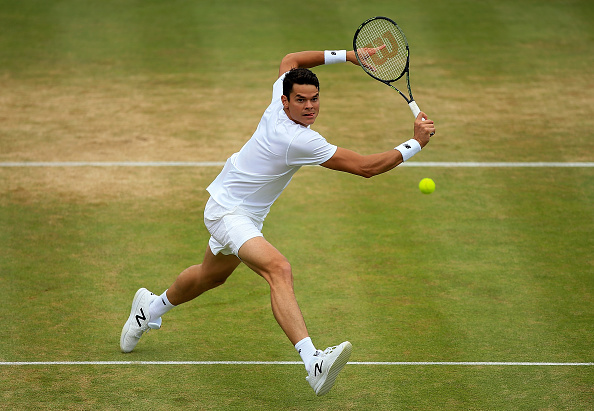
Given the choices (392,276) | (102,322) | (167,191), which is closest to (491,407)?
(392,276)

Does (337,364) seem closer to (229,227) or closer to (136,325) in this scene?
(229,227)

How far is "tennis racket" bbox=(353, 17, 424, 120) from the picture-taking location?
6.73 m

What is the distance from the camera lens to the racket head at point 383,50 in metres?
6.73

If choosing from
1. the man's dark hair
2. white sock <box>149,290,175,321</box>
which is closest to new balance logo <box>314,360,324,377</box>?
white sock <box>149,290,175,321</box>

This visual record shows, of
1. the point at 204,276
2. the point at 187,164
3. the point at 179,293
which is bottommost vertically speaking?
the point at 187,164

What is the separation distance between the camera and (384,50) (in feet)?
22.7

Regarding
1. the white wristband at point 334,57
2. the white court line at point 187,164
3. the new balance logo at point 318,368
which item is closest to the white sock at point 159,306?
the new balance logo at point 318,368

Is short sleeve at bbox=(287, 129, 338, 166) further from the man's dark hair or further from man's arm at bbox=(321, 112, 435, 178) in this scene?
the man's dark hair

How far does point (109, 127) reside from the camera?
38.1 ft

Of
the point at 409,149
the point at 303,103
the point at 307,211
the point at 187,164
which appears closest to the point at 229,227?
the point at 303,103

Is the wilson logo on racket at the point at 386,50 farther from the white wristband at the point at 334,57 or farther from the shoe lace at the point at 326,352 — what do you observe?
the shoe lace at the point at 326,352

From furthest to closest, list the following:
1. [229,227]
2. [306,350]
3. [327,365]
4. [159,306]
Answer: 1. [159,306]
2. [229,227]
3. [306,350]
4. [327,365]

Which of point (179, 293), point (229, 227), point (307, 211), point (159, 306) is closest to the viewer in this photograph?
point (229, 227)

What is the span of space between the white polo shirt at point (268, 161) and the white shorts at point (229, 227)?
0.04m
